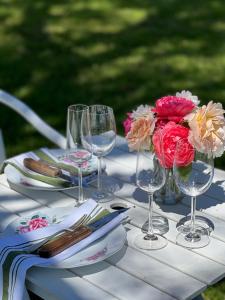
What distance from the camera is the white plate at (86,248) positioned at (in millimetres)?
1930

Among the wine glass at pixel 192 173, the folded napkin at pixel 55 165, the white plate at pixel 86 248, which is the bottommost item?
the white plate at pixel 86 248

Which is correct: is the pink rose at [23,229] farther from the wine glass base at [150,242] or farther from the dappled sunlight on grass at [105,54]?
the dappled sunlight on grass at [105,54]

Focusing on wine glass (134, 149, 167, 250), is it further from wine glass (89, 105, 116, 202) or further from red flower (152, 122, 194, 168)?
wine glass (89, 105, 116, 202)

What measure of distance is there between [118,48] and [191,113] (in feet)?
11.2

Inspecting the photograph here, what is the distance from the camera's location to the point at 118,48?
17.9 feet

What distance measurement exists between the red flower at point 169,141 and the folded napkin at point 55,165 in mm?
376

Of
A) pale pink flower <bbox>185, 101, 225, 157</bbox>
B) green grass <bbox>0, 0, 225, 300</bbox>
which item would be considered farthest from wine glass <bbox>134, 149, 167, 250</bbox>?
green grass <bbox>0, 0, 225, 300</bbox>

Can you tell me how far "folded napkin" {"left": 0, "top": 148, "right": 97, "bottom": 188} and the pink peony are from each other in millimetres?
394

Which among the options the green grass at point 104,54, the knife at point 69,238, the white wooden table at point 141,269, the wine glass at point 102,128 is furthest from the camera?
the green grass at point 104,54

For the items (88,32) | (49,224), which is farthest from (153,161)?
(88,32)

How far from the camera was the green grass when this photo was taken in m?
4.68

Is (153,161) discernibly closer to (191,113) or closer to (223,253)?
(191,113)

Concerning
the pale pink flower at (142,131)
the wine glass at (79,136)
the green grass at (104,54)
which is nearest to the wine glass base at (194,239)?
the pale pink flower at (142,131)

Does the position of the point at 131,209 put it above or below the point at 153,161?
below
